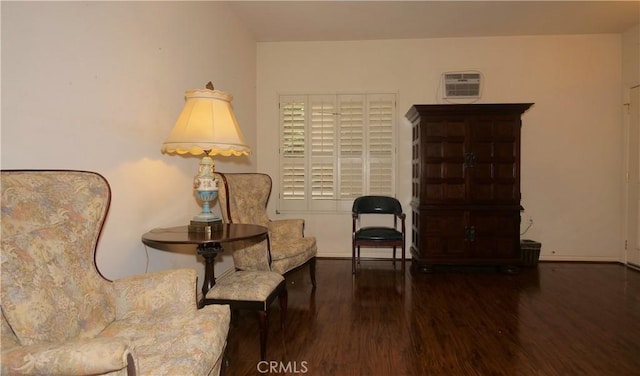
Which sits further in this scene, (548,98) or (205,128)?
(548,98)

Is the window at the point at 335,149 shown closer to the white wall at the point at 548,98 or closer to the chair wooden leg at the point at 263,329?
the white wall at the point at 548,98

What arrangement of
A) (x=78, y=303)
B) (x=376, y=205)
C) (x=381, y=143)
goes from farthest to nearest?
(x=381, y=143)
(x=376, y=205)
(x=78, y=303)

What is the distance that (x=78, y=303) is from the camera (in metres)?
1.42

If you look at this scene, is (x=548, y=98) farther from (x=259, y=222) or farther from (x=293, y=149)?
(x=259, y=222)

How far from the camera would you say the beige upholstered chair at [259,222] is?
2.76 meters

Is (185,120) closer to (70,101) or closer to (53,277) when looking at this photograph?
(70,101)

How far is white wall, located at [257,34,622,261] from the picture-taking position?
14.3 ft

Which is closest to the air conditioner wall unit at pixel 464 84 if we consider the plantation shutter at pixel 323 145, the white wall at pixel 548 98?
the white wall at pixel 548 98

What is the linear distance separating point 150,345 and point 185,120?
4.24ft

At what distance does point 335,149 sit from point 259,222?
1.65 metres

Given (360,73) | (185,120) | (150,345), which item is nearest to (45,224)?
(150,345)

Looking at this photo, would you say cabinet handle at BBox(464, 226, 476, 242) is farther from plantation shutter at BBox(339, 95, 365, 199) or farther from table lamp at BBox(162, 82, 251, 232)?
table lamp at BBox(162, 82, 251, 232)

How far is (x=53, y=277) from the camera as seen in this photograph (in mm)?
1338

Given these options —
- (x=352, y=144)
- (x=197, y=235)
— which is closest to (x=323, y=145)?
(x=352, y=144)
